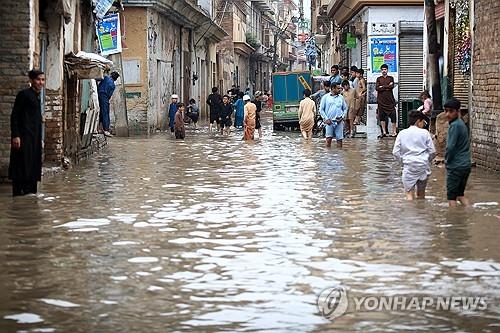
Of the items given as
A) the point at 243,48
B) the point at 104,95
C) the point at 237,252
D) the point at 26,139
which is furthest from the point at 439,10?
the point at 243,48

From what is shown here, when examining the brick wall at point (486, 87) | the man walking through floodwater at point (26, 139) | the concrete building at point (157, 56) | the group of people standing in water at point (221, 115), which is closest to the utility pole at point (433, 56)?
the brick wall at point (486, 87)

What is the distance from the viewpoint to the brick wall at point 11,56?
15.1 m

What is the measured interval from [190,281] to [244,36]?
65.0 meters

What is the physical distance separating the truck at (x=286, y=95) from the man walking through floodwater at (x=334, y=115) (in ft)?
38.1

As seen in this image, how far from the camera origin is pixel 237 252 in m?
9.02

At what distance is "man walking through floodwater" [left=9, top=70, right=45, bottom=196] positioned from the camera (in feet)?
44.0

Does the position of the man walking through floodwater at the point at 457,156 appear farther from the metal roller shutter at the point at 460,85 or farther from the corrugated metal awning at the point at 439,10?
the corrugated metal awning at the point at 439,10

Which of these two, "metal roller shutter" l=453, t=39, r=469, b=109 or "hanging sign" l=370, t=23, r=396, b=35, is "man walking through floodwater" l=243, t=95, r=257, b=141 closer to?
"hanging sign" l=370, t=23, r=396, b=35

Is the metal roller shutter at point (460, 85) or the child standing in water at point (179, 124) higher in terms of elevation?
the metal roller shutter at point (460, 85)

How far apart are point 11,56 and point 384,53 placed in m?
19.3

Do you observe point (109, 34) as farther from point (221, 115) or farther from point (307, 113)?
point (221, 115)

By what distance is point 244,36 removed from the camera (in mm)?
72000

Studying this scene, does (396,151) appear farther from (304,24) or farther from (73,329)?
(304,24)

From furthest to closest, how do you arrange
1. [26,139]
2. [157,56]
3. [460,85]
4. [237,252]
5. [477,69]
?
1. [157,56]
2. [460,85]
3. [477,69]
4. [26,139]
5. [237,252]
